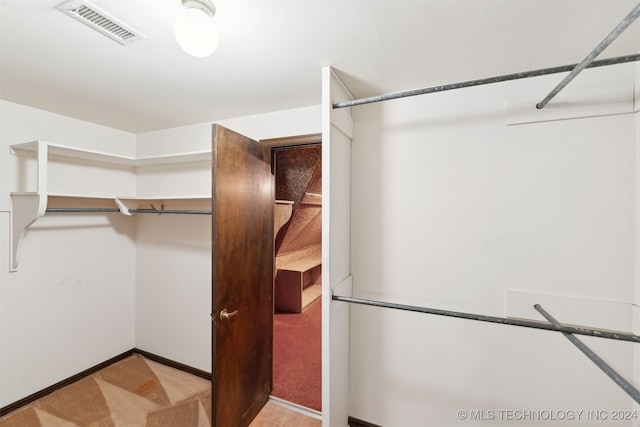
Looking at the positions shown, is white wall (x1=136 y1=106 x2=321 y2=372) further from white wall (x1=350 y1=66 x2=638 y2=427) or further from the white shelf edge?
white wall (x1=350 y1=66 x2=638 y2=427)

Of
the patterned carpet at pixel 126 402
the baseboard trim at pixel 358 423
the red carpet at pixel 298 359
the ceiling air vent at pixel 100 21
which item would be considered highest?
the ceiling air vent at pixel 100 21

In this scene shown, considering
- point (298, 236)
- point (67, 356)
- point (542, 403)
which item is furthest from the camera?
point (298, 236)

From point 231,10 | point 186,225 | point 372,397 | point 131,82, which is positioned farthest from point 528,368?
point 131,82

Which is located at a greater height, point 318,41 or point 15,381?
point 318,41

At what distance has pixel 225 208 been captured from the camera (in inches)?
59.1

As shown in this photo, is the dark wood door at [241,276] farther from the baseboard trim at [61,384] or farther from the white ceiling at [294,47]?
the baseboard trim at [61,384]

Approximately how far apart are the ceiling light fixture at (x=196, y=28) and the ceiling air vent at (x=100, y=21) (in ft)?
1.13

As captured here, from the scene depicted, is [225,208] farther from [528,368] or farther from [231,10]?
[528,368]

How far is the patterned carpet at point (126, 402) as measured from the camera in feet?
5.96

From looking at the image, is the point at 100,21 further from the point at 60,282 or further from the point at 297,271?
the point at 297,271

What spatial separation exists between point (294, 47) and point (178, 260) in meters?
2.05

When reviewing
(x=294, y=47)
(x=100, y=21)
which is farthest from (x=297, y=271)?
(x=100, y=21)

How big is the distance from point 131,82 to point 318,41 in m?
1.18

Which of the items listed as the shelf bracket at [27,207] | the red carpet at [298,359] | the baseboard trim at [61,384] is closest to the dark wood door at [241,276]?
the red carpet at [298,359]
